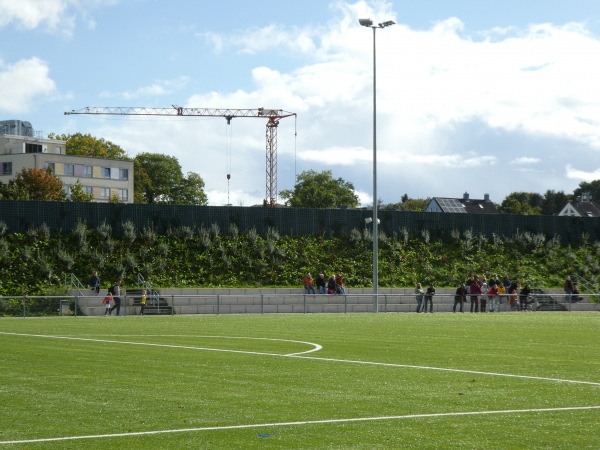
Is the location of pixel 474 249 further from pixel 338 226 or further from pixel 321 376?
pixel 321 376

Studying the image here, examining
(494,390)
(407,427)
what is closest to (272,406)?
(407,427)

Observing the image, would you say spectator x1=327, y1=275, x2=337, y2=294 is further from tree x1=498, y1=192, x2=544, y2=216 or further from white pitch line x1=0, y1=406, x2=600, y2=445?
tree x1=498, y1=192, x2=544, y2=216

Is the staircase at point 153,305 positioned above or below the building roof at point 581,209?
below

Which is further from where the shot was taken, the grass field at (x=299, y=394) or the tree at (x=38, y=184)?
the tree at (x=38, y=184)

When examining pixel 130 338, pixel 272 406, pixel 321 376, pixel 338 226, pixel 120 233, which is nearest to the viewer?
pixel 272 406

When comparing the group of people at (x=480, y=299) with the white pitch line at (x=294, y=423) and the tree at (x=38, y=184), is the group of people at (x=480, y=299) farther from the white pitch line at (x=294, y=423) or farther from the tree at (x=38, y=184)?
the tree at (x=38, y=184)

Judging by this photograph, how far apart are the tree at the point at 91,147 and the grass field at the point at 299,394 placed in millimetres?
128045

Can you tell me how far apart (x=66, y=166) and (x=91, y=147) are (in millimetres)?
14229

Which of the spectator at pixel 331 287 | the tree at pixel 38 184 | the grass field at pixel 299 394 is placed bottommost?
the grass field at pixel 299 394

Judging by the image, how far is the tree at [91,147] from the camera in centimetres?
14975

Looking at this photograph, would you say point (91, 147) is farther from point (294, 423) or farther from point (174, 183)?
point (294, 423)

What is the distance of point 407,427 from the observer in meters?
10.7

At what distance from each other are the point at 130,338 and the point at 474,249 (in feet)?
158

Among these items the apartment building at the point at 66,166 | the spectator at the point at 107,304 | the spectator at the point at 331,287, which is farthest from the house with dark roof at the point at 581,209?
the spectator at the point at 107,304
